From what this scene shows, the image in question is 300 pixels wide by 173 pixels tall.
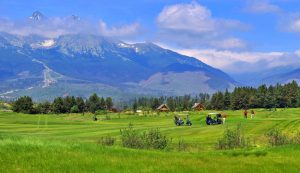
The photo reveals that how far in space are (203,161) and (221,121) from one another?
196 feet

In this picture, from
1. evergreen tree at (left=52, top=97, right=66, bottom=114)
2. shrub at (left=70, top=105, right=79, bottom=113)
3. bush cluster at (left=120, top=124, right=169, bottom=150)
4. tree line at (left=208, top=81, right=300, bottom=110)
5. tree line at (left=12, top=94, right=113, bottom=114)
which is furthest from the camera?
shrub at (left=70, top=105, right=79, bottom=113)

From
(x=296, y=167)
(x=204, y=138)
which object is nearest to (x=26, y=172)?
(x=296, y=167)

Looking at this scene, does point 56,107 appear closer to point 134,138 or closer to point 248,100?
point 248,100

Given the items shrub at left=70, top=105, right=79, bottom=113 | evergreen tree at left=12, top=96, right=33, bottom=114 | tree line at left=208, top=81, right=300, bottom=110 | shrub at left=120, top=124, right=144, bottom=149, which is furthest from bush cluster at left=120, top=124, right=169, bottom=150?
shrub at left=70, top=105, right=79, bottom=113

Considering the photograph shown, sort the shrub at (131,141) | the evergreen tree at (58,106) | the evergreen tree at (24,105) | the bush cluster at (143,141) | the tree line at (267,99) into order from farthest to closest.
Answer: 1. the evergreen tree at (58,106)
2. the tree line at (267,99)
3. the evergreen tree at (24,105)
4. the bush cluster at (143,141)
5. the shrub at (131,141)

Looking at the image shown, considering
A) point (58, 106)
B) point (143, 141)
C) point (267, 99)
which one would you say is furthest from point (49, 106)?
point (143, 141)

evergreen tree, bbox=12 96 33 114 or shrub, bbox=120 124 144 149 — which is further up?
evergreen tree, bbox=12 96 33 114

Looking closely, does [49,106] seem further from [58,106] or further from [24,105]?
[24,105]

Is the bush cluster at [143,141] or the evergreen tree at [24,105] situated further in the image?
the evergreen tree at [24,105]

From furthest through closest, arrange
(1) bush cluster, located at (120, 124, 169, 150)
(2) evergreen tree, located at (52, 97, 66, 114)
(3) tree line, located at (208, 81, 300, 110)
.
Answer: (2) evergreen tree, located at (52, 97, 66, 114) → (3) tree line, located at (208, 81, 300, 110) → (1) bush cluster, located at (120, 124, 169, 150)

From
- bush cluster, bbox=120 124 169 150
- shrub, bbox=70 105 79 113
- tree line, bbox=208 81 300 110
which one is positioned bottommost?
bush cluster, bbox=120 124 169 150

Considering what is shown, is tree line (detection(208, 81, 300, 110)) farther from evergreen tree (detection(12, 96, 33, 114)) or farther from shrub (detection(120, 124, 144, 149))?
shrub (detection(120, 124, 144, 149))

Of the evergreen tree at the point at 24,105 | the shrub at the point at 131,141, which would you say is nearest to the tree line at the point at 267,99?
the evergreen tree at the point at 24,105

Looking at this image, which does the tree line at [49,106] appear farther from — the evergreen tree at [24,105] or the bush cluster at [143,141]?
the bush cluster at [143,141]
